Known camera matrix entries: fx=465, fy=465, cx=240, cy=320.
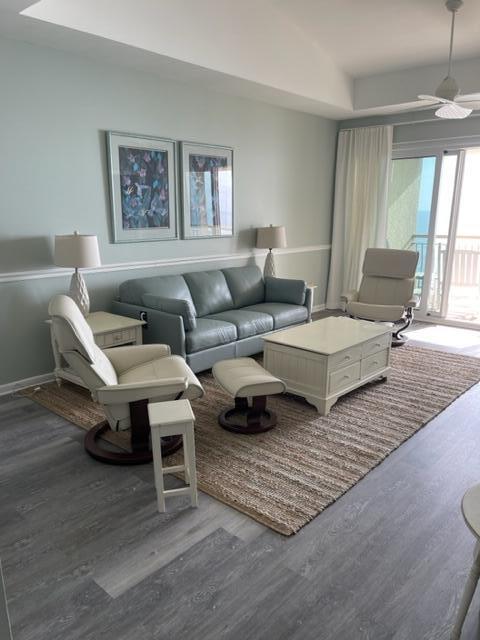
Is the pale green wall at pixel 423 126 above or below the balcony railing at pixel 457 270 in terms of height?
above

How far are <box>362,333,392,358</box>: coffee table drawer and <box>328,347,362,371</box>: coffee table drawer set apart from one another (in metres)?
0.08

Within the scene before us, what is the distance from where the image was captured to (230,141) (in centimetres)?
492

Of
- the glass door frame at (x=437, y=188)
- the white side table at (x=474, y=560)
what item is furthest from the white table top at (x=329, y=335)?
the glass door frame at (x=437, y=188)

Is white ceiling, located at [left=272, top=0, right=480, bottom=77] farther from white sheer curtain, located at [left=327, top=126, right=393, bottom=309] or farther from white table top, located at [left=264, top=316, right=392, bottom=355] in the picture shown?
white table top, located at [left=264, top=316, right=392, bottom=355]

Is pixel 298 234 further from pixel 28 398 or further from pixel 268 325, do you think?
pixel 28 398

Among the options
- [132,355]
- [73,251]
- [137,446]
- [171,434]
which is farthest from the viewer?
[73,251]

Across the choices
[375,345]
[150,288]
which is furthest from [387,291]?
[150,288]

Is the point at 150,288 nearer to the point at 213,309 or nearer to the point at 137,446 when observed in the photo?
the point at 213,309

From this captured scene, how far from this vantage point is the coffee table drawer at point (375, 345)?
11.5ft

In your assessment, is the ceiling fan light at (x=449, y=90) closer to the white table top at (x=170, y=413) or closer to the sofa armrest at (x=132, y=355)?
the sofa armrest at (x=132, y=355)

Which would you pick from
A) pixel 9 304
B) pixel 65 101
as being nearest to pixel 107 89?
pixel 65 101

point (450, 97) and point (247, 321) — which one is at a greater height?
point (450, 97)

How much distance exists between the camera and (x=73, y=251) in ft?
11.1

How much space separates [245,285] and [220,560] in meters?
3.24
